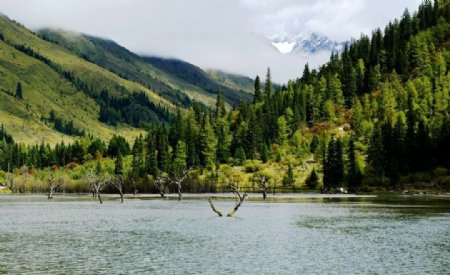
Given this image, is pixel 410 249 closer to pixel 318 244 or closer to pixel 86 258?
pixel 318 244

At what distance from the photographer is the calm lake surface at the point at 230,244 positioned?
5625 centimetres

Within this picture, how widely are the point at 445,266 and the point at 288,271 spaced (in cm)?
1537

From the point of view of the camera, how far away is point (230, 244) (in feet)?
240

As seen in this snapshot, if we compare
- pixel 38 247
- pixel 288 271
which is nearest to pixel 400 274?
pixel 288 271

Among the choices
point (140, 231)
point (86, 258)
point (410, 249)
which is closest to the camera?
point (86, 258)

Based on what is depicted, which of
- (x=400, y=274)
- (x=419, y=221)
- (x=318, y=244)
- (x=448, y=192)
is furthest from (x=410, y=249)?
(x=448, y=192)

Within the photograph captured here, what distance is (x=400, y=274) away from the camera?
52594mm

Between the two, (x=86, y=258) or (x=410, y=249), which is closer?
(x=86, y=258)

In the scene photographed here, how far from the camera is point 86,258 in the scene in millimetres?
60875

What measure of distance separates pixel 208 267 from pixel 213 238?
924 inches

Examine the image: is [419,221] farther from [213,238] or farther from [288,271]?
[288,271]

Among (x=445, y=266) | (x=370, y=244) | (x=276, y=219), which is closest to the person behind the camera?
(x=445, y=266)

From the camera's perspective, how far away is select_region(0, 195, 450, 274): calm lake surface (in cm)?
5625

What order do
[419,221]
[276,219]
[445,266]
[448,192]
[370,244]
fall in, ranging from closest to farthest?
[445,266] < [370,244] < [419,221] < [276,219] < [448,192]
